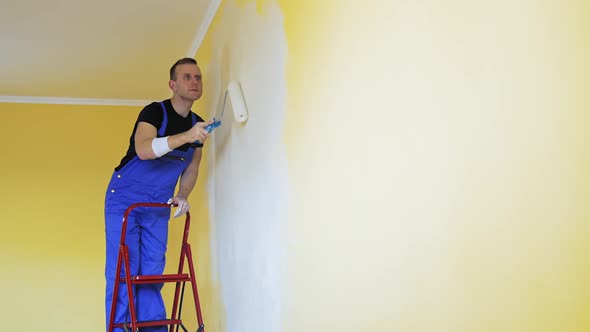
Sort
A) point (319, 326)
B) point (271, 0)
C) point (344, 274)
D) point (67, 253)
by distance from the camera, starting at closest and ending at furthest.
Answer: point (344, 274), point (319, 326), point (271, 0), point (67, 253)

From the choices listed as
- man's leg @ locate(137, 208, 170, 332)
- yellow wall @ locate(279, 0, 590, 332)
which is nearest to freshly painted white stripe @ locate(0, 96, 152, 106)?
A: man's leg @ locate(137, 208, 170, 332)

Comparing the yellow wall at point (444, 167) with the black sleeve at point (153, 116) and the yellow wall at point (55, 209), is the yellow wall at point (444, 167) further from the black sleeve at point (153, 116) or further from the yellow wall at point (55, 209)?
the yellow wall at point (55, 209)

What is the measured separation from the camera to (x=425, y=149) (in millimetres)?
1320

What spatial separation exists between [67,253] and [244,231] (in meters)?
2.70

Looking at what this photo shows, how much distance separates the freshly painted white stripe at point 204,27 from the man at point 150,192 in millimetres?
552

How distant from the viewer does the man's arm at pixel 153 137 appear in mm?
2615

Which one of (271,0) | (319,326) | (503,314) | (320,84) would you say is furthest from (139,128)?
(503,314)

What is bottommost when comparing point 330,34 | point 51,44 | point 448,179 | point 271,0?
point 448,179

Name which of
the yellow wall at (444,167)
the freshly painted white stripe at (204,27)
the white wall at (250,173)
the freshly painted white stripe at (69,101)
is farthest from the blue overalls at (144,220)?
the freshly painted white stripe at (69,101)

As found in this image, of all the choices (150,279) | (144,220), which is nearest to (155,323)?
(150,279)

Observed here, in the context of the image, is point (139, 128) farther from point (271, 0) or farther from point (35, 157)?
point (35, 157)

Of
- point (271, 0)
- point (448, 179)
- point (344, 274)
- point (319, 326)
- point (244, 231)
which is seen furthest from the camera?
point (244, 231)

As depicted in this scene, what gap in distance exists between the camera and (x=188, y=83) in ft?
9.64

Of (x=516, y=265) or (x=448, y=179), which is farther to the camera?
(x=448, y=179)
